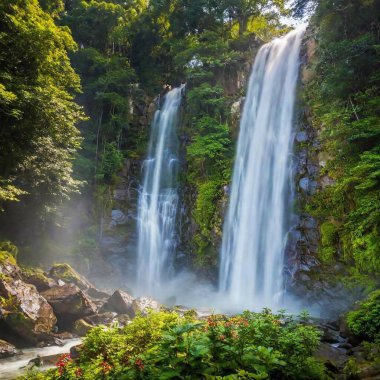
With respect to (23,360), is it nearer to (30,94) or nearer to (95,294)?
(95,294)

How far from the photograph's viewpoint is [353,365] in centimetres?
511

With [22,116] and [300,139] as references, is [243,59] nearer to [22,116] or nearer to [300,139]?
[300,139]

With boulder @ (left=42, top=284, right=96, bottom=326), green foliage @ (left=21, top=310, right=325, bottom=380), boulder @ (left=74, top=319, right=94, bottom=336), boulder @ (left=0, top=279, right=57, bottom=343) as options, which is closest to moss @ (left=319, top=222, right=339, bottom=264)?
green foliage @ (left=21, top=310, right=325, bottom=380)

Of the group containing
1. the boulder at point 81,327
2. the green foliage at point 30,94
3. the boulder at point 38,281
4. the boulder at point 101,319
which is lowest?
the boulder at point 81,327

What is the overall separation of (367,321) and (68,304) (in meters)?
10.4

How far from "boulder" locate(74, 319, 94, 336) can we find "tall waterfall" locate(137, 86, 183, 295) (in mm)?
10289

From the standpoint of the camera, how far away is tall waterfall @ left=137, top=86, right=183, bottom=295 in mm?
23047

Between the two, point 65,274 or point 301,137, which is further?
point 65,274

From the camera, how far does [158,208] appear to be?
24.1 metres

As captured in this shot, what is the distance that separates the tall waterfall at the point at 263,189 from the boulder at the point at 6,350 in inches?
374

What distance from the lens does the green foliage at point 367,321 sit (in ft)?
22.9

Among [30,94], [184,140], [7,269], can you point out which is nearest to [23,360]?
[7,269]

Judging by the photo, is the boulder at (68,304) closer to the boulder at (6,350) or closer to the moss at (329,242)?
the boulder at (6,350)

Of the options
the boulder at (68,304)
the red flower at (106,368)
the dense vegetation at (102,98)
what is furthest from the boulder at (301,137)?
the red flower at (106,368)
